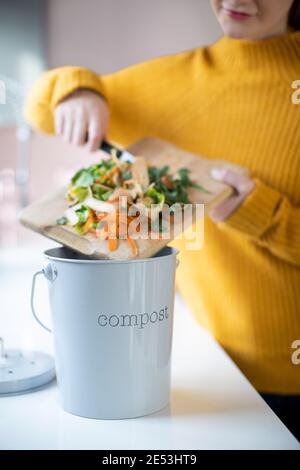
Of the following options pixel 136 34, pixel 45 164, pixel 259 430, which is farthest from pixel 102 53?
pixel 259 430

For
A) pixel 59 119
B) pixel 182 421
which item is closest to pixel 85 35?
pixel 59 119

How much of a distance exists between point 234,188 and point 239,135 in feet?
0.35

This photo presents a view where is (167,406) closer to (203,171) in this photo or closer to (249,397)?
(249,397)

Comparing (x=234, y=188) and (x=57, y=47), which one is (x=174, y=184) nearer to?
(x=234, y=188)

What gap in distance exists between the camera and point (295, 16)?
730 mm

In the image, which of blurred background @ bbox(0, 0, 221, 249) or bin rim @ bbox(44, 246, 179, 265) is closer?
bin rim @ bbox(44, 246, 179, 265)

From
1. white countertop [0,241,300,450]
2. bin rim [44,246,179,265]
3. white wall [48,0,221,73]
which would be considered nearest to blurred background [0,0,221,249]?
white wall [48,0,221,73]

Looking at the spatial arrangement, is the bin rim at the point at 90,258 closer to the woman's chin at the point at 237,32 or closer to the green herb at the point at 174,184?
the green herb at the point at 174,184

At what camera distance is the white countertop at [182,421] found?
1.73 feet

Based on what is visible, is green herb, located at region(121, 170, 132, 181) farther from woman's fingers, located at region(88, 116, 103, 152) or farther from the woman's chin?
the woman's chin

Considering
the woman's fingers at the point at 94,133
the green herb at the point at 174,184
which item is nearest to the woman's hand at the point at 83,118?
the woman's fingers at the point at 94,133

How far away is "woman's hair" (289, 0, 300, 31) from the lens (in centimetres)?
72

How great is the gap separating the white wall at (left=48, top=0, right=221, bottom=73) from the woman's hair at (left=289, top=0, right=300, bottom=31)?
100mm

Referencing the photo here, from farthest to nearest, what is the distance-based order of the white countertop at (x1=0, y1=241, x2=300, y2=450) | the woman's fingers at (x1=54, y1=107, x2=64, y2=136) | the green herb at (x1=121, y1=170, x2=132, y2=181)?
the woman's fingers at (x1=54, y1=107, x2=64, y2=136)
the green herb at (x1=121, y1=170, x2=132, y2=181)
the white countertop at (x1=0, y1=241, x2=300, y2=450)
